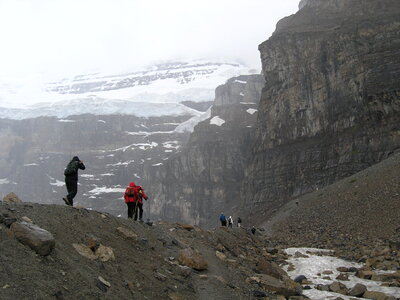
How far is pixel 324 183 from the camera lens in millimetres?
74312

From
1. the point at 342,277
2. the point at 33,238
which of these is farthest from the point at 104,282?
the point at 342,277

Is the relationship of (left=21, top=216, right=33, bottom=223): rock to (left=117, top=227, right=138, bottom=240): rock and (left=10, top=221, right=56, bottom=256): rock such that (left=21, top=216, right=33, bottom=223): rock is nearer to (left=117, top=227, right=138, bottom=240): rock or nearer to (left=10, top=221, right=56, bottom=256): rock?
(left=10, top=221, right=56, bottom=256): rock

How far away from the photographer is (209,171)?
138125 millimetres

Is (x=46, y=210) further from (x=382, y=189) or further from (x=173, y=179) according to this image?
(x=173, y=179)

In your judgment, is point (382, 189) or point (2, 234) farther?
point (382, 189)

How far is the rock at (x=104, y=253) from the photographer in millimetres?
11219

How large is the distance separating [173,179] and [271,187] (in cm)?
6642

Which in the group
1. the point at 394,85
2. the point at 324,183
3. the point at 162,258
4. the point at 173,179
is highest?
the point at 394,85

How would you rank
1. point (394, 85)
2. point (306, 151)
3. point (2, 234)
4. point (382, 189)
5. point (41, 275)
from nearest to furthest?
point (41, 275), point (2, 234), point (382, 189), point (394, 85), point (306, 151)

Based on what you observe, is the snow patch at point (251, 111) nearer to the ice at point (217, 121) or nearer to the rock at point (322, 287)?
the ice at point (217, 121)

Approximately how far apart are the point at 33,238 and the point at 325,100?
75803 millimetres

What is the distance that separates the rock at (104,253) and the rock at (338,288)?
7503 mm

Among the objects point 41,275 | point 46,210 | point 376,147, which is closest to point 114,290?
point 41,275

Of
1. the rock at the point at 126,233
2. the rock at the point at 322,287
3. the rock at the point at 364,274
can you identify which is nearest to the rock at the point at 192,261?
the rock at the point at 126,233
